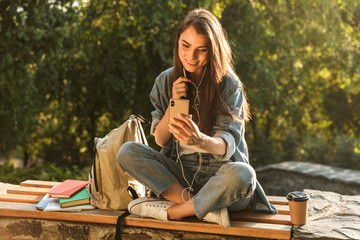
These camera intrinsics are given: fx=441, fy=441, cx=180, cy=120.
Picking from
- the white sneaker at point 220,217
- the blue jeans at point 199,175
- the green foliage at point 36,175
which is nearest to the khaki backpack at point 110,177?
the blue jeans at point 199,175

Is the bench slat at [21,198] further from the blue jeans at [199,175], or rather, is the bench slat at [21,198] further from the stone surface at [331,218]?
Result: the stone surface at [331,218]

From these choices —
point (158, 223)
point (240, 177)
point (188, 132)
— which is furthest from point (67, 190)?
point (240, 177)

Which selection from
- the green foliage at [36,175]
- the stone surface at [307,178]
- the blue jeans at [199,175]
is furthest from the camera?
the stone surface at [307,178]

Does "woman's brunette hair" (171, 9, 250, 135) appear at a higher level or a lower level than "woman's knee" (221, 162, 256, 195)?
higher

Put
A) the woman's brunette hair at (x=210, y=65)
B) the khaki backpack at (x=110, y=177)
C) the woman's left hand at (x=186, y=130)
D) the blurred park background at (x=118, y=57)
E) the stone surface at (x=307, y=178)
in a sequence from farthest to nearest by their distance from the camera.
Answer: the stone surface at (x=307, y=178) < the blurred park background at (x=118, y=57) < the khaki backpack at (x=110, y=177) < the woman's brunette hair at (x=210, y=65) < the woman's left hand at (x=186, y=130)

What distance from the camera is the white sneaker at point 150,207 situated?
238 cm

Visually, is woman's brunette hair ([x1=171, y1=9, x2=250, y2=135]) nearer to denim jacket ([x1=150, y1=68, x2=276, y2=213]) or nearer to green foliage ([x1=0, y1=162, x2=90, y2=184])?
denim jacket ([x1=150, y1=68, x2=276, y2=213])

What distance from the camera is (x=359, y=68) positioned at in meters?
5.66

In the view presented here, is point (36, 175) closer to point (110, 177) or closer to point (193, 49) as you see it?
point (110, 177)

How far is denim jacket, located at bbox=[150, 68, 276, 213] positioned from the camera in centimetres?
232

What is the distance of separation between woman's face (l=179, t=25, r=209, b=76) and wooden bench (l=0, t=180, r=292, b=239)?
32.7 inches

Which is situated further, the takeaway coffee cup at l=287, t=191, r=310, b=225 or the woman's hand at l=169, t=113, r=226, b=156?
the takeaway coffee cup at l=287, t=191, r=310, b=225

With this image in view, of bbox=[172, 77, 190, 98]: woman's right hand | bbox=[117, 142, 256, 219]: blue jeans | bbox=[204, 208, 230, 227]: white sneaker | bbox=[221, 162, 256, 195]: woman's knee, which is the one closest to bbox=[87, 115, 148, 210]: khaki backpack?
bbox=[117, 142, 256, 219]: blue jeans

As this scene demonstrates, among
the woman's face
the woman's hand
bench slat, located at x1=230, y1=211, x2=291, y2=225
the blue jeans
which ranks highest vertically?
the woman's face
